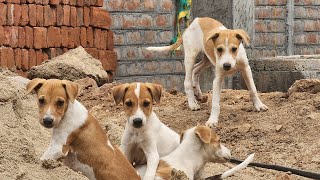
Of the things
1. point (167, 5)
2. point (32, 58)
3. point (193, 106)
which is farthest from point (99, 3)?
point (193, 106)

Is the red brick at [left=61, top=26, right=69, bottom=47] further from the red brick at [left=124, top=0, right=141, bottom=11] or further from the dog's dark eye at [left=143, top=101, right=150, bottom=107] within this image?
the dog's dark eye at [left=143, top=101, right=150, bottom=107]

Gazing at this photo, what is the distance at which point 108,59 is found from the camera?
1237 centimetres

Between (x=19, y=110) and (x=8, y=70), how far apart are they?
11.1 feet

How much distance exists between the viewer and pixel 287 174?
294 inches

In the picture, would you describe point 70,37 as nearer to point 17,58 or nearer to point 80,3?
point 80,3

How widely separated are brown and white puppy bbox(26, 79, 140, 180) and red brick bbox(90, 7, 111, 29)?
569 cm

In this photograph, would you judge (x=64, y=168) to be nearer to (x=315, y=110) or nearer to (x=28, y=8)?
(x=315, y=110)

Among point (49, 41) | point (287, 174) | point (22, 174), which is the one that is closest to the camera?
point (22, 174)

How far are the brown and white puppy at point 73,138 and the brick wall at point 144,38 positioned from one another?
5957mm

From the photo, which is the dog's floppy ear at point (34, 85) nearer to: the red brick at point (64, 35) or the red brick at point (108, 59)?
the red brick at point (64, 35)

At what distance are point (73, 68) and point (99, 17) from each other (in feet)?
3.90

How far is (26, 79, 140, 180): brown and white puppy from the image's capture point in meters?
6.45

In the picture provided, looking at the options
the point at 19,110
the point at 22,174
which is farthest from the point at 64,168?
the point at 19,110

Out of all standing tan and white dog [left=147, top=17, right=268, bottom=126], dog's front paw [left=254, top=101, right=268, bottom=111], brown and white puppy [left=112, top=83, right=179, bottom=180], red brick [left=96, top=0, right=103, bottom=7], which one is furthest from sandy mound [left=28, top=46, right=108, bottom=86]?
brown and white puppy [left=112, top=83, right=179, bottom=180]
